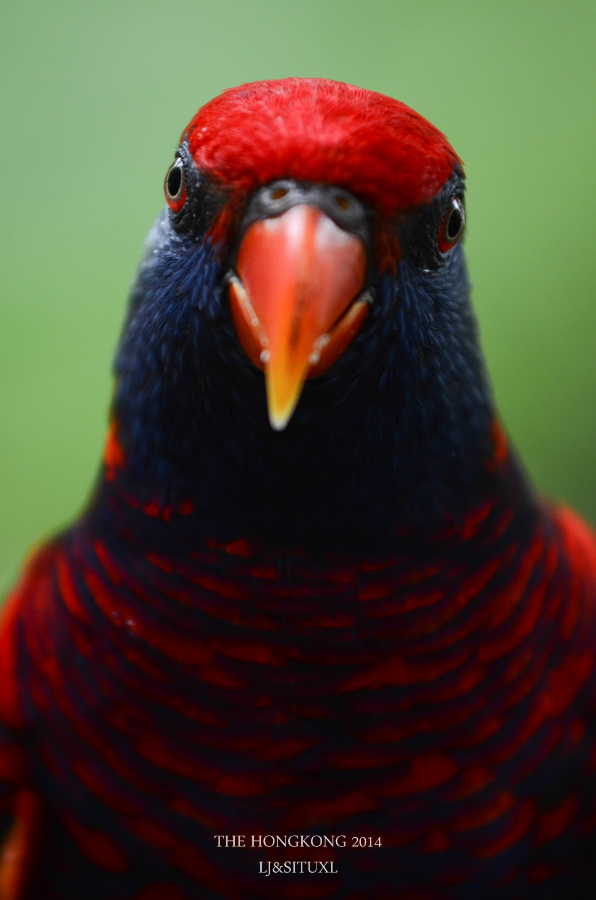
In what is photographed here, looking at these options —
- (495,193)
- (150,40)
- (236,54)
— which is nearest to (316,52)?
(236,54)

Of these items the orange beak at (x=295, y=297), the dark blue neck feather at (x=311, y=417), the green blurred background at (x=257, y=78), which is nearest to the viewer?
the orange beak at (x=295, y=297)

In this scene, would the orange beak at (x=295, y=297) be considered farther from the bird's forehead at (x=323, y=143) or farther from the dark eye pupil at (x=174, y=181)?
the dark eye pupil at (x=174, y=181)

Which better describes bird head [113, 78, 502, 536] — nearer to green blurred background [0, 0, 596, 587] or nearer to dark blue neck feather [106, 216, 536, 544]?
dark blue neck feather [106, 216, 536, 544]

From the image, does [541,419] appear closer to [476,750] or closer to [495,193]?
[495,193]

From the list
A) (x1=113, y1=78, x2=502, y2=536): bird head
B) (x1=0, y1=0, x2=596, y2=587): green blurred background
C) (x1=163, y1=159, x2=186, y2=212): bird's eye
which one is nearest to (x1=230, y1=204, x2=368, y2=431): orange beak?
(x1=113, y1=78, x2=502, y2=536): bird head

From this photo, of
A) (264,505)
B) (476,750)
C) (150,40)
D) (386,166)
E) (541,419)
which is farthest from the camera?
(541,419)

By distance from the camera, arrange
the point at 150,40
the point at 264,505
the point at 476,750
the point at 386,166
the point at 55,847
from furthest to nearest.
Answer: the point at 150,40
the point at 55,847
the point at 476,750
the point at 264,505
the point at 386,166

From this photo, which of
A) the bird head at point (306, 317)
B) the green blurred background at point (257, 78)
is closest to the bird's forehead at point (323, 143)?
the bird head at point (306, 317)

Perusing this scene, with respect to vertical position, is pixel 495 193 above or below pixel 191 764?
above

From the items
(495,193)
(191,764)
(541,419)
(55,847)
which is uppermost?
(495,193)
